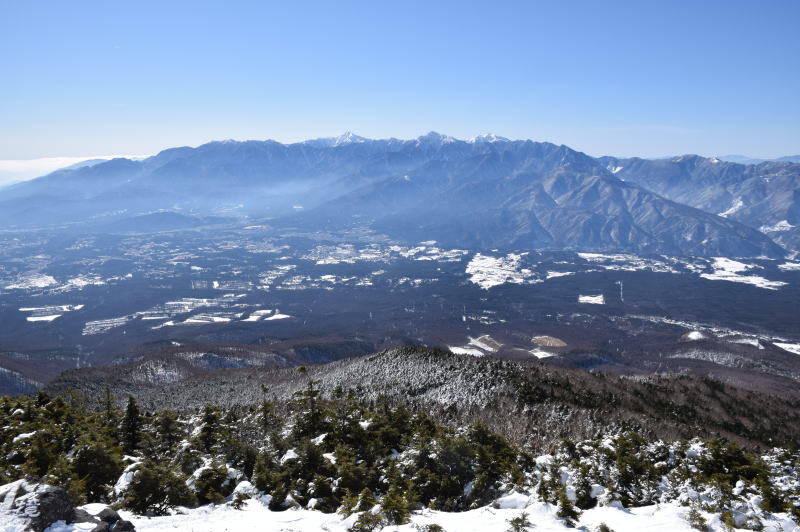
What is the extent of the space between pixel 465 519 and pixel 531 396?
32.8 meters

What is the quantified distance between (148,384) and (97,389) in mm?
11946

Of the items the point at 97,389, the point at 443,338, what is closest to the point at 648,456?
the point at 97,389

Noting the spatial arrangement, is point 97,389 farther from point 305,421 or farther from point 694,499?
point 694,499

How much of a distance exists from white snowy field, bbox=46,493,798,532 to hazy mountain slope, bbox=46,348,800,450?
57.6 ft

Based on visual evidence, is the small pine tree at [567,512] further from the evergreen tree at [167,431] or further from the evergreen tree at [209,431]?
the evergreen tree at [167,431]

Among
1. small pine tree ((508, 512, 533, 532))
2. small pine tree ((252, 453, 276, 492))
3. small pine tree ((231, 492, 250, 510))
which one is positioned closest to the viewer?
small pine tree ((508, 512, 533, 532))

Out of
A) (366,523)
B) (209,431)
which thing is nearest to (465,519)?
(366,523)

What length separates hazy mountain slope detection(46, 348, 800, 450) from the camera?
161 feet

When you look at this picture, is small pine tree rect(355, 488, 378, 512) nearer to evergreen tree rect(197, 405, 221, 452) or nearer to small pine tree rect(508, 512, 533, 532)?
small pine tree rect(508, 512, 533, 532)

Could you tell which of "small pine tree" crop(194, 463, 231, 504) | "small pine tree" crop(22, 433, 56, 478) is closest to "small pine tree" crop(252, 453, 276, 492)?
"small pine tree" crop(194, 463, 231, 504)

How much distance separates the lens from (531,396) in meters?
55.0

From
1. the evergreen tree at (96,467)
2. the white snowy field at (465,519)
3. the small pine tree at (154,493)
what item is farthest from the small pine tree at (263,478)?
the evergreen tree at (96,467)

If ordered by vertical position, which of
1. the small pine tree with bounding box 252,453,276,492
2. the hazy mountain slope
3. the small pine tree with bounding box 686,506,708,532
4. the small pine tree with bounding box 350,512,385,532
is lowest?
the hazy mountain slope

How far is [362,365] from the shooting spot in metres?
77.2
